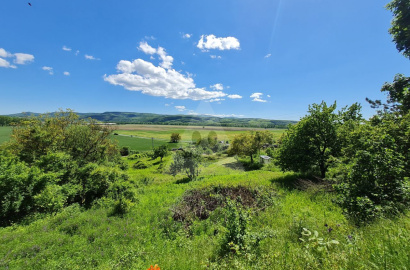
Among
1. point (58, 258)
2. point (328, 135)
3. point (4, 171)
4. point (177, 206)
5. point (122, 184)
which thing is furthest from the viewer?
point (328, 135)

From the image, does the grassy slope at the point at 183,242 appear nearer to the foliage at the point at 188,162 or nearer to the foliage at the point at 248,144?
the foliage at the point at 188,162

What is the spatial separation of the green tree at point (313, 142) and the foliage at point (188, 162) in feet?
43.1

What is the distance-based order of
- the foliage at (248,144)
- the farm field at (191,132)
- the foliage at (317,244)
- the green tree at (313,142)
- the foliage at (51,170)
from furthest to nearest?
the farm field at (191,132), the foliage at (248,144), the green tree at (313,142), the foliage at (51,170), the foliage at (317,244)

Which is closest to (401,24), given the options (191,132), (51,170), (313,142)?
(313,142)

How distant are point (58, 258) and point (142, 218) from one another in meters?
3.88

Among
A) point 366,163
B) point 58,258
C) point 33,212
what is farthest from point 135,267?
point 33,212

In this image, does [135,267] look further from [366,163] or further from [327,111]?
[327,111]

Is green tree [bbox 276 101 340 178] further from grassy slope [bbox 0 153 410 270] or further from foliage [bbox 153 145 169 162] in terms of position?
foliage [bbox 153 145 169 162]

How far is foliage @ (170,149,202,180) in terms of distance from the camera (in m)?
23.9

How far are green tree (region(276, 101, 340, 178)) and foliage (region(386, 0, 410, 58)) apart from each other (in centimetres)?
596

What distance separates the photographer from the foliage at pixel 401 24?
1099 cm

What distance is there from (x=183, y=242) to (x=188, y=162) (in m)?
17.6

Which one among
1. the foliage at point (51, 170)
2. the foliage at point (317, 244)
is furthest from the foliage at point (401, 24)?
the foliage at point (51, 170)

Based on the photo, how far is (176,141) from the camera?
77.9 metres
